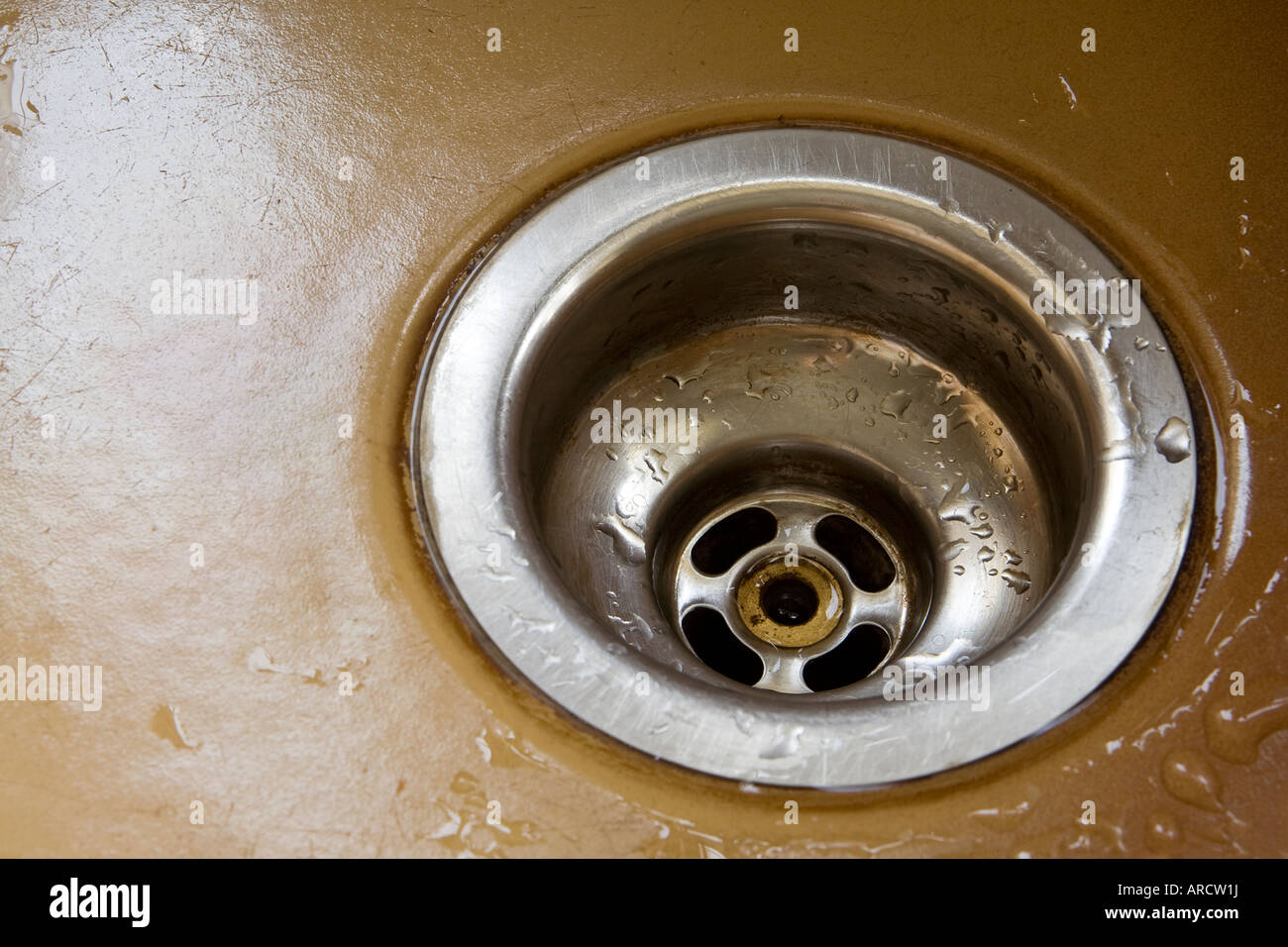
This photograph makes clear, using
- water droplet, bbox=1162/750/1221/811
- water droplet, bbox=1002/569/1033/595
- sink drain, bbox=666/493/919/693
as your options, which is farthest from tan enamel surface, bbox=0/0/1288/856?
sink drain, bbox=666/493/919/693

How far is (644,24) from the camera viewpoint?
99 centimetres

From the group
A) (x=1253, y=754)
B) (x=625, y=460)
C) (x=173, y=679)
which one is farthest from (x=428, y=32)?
(x=1253, y=754)

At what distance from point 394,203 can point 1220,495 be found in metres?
0.70

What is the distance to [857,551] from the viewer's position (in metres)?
1.20

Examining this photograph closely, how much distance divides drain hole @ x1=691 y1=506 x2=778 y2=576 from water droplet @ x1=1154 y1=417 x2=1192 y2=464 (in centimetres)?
45

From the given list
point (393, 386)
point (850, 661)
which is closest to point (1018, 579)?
point (850, 661)

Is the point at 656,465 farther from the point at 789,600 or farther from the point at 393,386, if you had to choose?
the point at 393,386

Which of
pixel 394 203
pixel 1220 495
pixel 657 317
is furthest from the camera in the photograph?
pixel 657 317

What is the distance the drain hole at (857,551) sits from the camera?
3.83 ft

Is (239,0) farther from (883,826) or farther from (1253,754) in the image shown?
(1253,754)

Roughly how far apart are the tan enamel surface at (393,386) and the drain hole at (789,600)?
1.37 feet

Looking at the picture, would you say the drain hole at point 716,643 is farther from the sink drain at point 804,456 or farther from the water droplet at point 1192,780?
the water droplet at point 1192,780

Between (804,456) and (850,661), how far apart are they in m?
0.22
